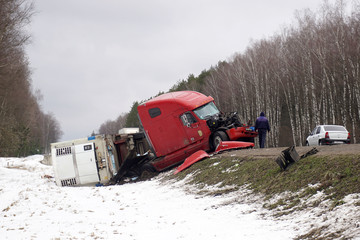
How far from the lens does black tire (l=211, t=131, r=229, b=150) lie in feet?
55.4

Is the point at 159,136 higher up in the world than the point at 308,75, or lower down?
lower down

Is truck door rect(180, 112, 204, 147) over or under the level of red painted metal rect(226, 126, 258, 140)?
over

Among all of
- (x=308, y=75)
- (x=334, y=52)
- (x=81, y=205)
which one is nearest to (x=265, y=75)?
(x=308, y=75)

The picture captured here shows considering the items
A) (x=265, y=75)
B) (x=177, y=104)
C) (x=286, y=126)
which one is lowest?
(x=286, y=126)

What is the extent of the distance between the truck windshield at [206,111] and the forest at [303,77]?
41.7 feet

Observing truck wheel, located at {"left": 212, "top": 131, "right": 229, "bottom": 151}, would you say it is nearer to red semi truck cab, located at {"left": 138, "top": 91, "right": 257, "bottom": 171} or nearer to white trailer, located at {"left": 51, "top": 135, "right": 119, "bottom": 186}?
red semi truck cab, located at {"left": 138, "top": 91, "right": 257, "bottom": 171}

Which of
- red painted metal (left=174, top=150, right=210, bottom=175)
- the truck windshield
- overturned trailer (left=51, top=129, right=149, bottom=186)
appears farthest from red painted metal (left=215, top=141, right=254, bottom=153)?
overturned trailer (left=51, top=129, right=149, bottom=186)

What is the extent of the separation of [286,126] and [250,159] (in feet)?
119

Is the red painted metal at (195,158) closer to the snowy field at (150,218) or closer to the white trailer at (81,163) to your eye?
the snowy field at (150,218)

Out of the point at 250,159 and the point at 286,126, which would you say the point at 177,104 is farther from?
the point at 286,126

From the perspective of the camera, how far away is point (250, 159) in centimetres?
1218

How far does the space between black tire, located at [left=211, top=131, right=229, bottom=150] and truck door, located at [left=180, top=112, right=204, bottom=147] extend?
55 cm

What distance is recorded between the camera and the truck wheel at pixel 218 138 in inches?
665

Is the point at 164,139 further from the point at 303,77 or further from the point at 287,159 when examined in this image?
→ the point at 303,77
